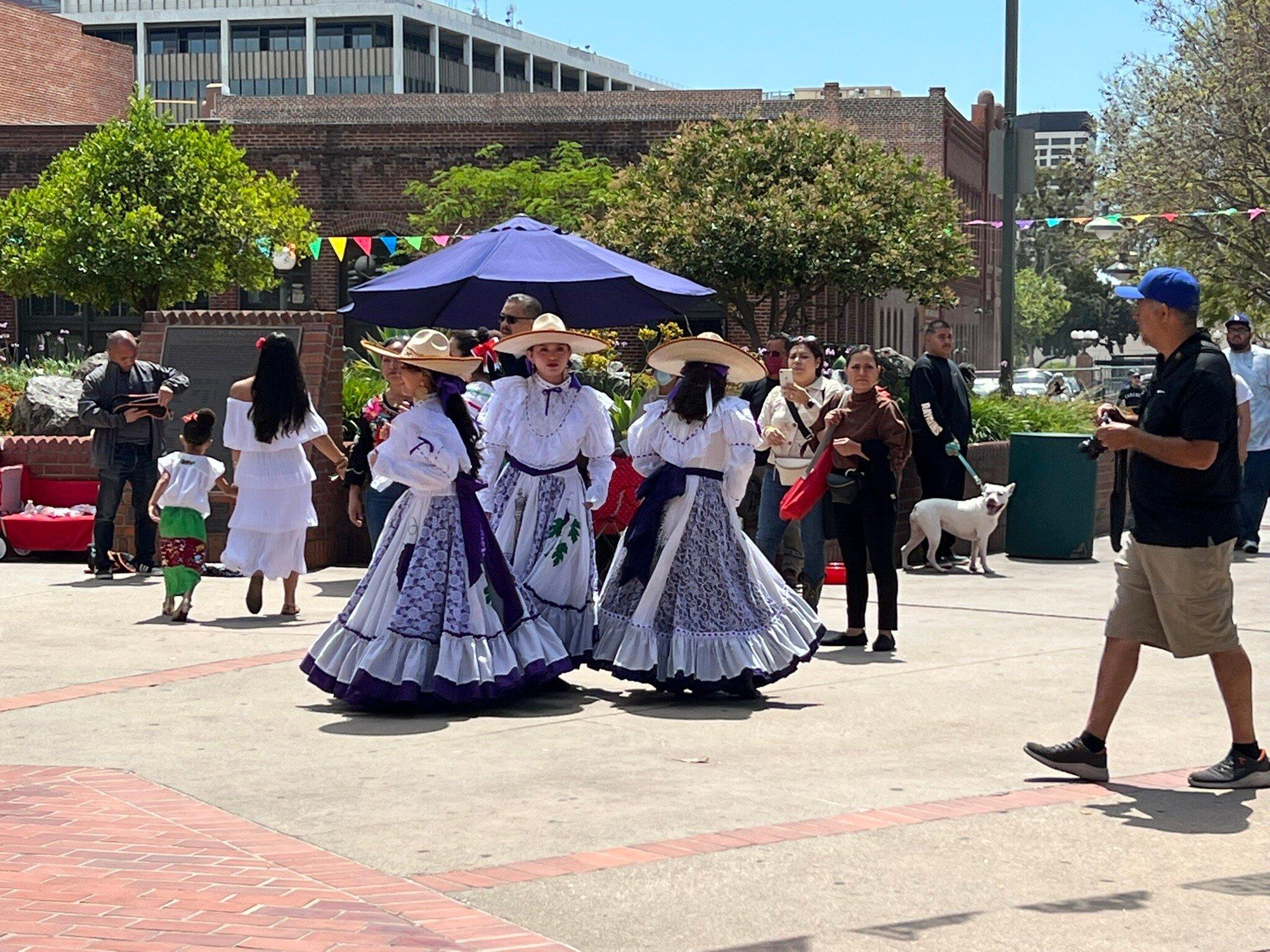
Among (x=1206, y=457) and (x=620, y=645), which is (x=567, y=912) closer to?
(x=1206, y=457)

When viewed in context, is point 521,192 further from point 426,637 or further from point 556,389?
point 426,637

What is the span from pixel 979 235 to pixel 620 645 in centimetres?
6296

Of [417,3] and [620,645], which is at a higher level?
[417,3]

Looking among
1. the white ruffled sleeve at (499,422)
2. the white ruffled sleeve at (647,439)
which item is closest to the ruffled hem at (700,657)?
the white ruffled sleeve at (647,439)

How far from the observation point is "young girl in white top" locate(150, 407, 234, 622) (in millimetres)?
11164

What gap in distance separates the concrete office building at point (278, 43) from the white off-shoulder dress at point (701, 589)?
91.6 m

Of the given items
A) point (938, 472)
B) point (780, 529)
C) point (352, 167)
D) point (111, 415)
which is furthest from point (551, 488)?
point (352, 167)

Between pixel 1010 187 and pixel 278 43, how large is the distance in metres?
86.3

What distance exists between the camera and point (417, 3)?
9931cm

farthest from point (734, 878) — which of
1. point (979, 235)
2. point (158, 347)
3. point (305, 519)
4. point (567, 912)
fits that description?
point (979, 235)

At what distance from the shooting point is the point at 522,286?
1338cm

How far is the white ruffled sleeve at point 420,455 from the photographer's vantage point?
8.19 metres

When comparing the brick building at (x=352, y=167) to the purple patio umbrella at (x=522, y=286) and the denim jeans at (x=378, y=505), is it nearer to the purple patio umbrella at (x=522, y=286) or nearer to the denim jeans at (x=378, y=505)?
the purple patio umbrella at (x=522, y=286)

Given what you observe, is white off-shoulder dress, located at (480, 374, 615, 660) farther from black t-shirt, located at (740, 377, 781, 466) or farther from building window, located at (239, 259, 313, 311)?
building window, located at (239, 259, 313, 311)
